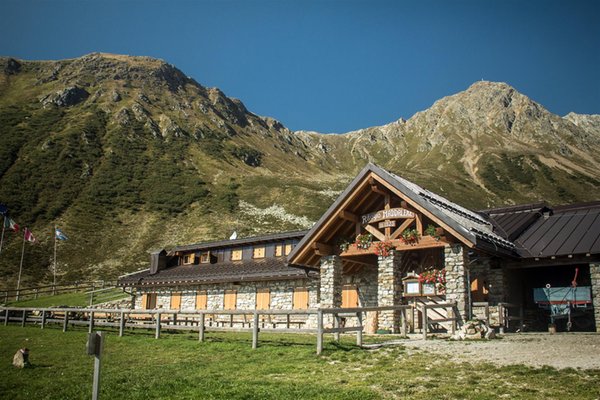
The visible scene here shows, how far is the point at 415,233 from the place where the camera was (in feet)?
67.2

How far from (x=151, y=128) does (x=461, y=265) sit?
112468mm

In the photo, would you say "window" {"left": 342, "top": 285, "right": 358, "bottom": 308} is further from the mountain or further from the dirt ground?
the mountain

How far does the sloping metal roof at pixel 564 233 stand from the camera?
19836 mm

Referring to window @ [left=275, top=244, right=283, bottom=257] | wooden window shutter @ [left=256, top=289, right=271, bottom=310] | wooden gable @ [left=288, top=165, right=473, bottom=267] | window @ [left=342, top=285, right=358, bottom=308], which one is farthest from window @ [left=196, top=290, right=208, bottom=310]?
wooden gable @ [left=288, top=165, right=473, bottom=267]

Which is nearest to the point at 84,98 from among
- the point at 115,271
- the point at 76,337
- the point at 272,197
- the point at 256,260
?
the point at 272,197

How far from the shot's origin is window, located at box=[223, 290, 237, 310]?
30.8 metres

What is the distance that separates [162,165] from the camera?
346 ft

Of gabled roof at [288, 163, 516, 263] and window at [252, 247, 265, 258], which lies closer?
gabled roof at [288, 163, 516, 263]

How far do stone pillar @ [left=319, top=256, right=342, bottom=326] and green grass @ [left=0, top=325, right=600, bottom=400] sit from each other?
6993mm

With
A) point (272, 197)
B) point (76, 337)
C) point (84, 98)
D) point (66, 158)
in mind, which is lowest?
point (76, 337)

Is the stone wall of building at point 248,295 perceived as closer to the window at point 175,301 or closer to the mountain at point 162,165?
the window at point 175,301

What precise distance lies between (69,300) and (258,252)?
60.9ft

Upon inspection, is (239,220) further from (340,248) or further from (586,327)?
(586,327)

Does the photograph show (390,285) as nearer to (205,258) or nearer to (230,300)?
(230,300)
